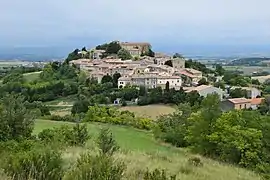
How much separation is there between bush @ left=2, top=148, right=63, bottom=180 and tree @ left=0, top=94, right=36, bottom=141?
5242 millimetres

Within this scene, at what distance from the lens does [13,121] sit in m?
10.7

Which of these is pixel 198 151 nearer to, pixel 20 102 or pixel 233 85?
pixel 20 102

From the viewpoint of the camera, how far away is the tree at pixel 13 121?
10445mm

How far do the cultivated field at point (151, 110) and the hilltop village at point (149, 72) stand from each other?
16.2ft

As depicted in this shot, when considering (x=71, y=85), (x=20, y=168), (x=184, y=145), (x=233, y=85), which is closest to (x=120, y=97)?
(x=71, y=85)

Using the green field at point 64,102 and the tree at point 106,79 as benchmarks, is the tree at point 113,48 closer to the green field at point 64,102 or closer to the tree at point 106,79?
the tree at point 106,79

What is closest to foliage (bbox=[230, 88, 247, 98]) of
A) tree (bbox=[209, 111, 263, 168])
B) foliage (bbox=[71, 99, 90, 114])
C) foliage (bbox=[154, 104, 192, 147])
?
foliage (bbox=[71, 99, 90, 114])

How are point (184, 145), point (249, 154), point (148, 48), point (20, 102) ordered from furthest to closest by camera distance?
point (148, 48) → point (184, 145) → point (249, 154) → point (20, 102)

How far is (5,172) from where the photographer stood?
4.96 meters

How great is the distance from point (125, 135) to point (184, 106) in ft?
16.1

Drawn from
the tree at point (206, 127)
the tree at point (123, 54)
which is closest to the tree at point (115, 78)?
the tree at point (123, 54)

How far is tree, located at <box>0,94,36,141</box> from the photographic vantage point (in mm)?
10445

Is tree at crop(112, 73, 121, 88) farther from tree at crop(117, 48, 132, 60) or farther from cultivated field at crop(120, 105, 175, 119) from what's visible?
tree at crop(117, 48, 132, 60)

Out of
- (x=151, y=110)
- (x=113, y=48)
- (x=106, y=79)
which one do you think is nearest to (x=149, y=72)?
(x=106, y=79)
